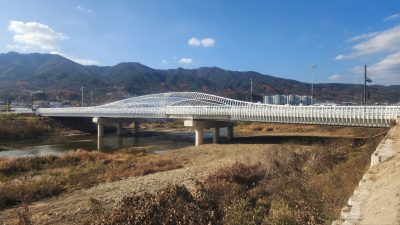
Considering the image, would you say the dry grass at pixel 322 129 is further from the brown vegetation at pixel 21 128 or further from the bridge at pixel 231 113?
the brown vegetation at pixel 21 128

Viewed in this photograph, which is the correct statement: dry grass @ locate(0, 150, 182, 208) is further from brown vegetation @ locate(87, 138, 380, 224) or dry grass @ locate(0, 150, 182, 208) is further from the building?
the building

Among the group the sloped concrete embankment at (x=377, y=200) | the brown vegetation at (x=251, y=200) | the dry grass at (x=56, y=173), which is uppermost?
the sloped concrete embankment at (x=377, y=200)

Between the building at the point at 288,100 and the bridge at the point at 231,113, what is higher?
the building at the point at 288,100

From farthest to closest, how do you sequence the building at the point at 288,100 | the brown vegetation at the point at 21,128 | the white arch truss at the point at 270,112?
the building at the point at 288,100 → the brown vegetation at the point at 21,128 → the white arch truss at the point at 270,112

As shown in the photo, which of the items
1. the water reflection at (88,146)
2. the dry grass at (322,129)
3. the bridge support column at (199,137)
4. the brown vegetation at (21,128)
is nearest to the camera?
the water reflection at (88,146)

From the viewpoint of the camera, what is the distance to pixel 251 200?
8.12 metres

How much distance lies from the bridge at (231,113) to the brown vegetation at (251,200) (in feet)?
40.7

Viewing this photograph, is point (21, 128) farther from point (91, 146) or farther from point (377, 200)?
point (377, 200)

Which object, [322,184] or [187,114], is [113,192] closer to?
[322,184]

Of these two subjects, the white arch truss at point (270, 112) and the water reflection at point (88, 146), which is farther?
the water reflection at point (88, 146)

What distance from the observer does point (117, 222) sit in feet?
19.2

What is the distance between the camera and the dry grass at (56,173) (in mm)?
11086

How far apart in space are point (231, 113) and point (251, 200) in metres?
21.5

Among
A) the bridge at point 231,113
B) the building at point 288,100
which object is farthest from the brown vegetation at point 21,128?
the building at point 288,100
